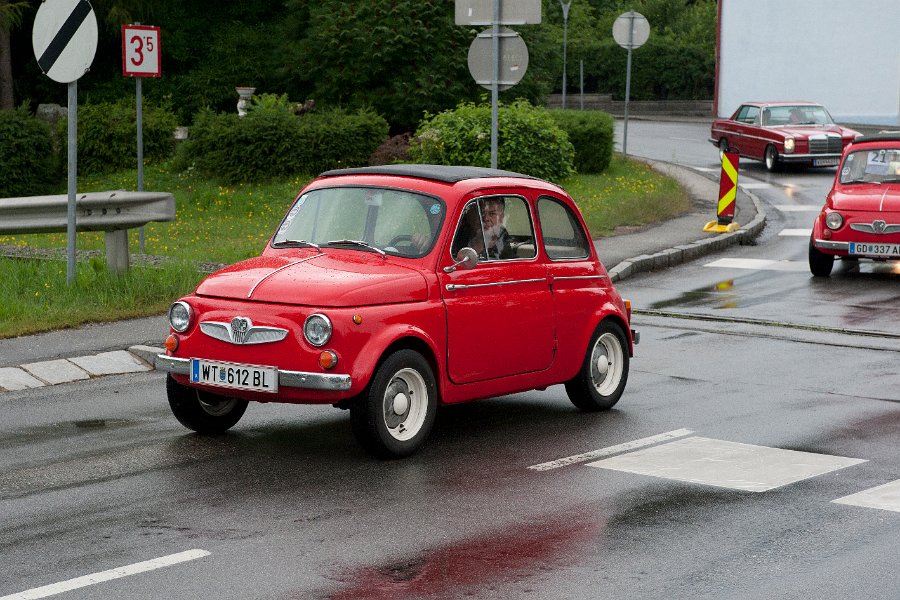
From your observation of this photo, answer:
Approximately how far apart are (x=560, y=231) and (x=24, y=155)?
22.0m

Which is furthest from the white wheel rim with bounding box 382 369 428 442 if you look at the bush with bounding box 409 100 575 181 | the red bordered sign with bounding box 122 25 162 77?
the bush with bounding box 409 100 575 181

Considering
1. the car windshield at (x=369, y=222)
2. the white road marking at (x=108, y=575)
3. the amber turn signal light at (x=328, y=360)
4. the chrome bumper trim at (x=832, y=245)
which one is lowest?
the white road marking at (x=108, y=575)

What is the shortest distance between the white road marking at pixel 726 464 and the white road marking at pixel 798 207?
17818mm

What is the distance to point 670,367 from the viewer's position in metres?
11.5

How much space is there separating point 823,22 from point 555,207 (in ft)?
141

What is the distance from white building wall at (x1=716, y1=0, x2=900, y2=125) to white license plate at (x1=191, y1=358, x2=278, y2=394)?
43609 millimetres

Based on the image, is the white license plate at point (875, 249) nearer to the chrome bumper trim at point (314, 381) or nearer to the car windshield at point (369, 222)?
the car windshield at point (369, 222)

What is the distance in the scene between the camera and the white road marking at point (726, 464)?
25.5 ft

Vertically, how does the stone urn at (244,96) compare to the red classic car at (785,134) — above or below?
above

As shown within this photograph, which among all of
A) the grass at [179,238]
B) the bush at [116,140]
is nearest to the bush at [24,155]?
the grass at [179,238]


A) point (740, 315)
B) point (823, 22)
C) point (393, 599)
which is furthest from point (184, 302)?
point (823, 22)

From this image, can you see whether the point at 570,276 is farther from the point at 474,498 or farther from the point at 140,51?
the point at 140,51

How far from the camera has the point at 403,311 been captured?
26.9 ft

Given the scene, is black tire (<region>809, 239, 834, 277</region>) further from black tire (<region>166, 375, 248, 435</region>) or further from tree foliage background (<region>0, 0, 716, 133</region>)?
tree foliage background (<region>0, 0, 716, 133</region>)
